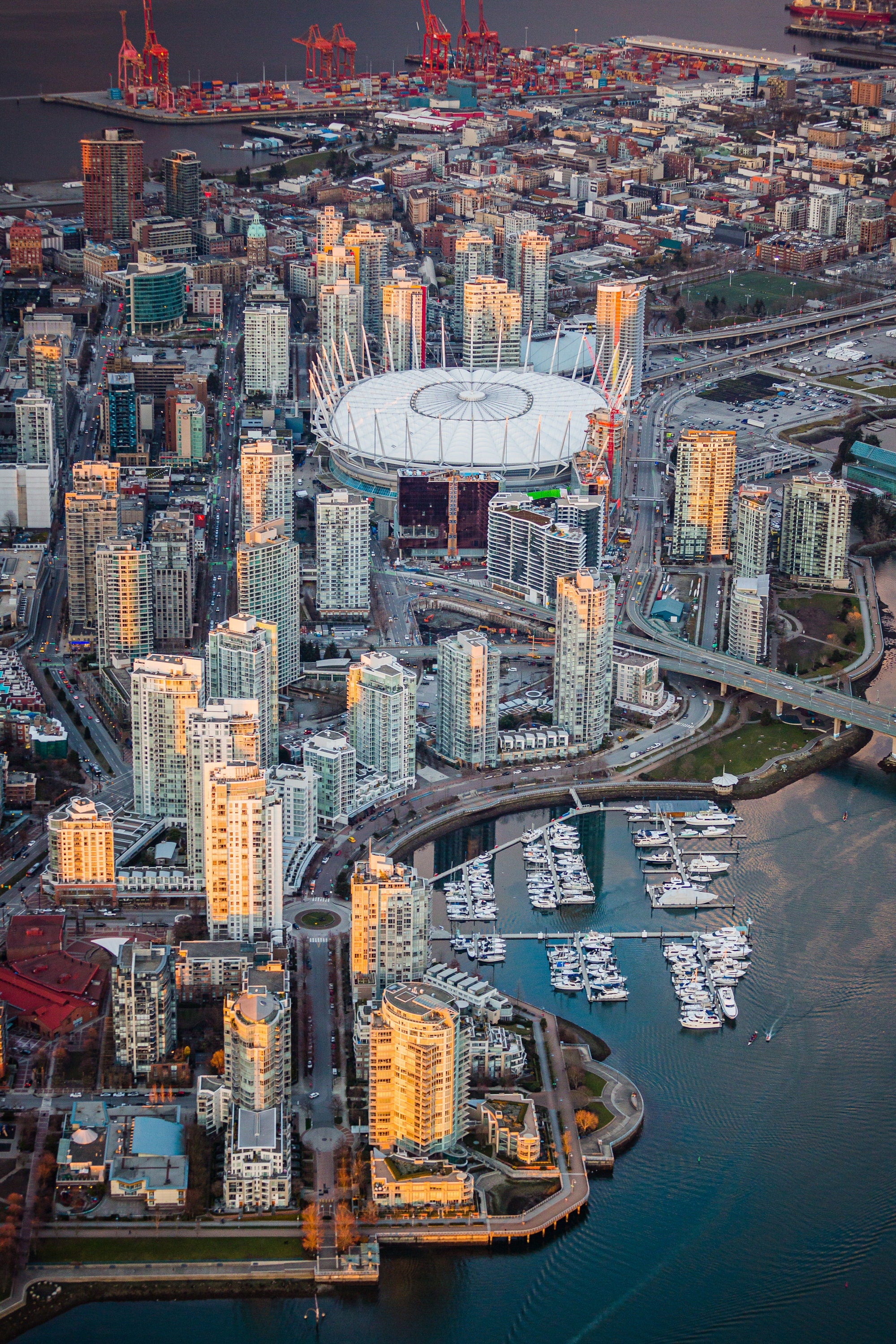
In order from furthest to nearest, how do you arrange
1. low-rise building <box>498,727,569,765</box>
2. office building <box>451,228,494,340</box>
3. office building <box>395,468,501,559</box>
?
office building <box>451,228,494,340</box> < office building <box>395,468,501,559</box> < low-rise building <box>498,727,569,765</box>

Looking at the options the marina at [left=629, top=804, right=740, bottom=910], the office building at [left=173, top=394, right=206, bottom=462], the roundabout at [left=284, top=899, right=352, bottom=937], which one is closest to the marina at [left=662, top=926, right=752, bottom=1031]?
the marina at [left=629, top=804, right=740, bottom=910]

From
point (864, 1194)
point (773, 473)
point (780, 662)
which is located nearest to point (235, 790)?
point (864, 1194)

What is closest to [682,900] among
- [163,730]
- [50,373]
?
[163,730]

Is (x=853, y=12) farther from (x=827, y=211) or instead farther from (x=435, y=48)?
(x=827, y=211)

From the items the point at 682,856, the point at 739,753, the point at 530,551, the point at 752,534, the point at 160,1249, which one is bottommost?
the point at 682,856

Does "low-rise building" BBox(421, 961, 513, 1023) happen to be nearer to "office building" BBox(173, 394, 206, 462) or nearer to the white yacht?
the white yacht
